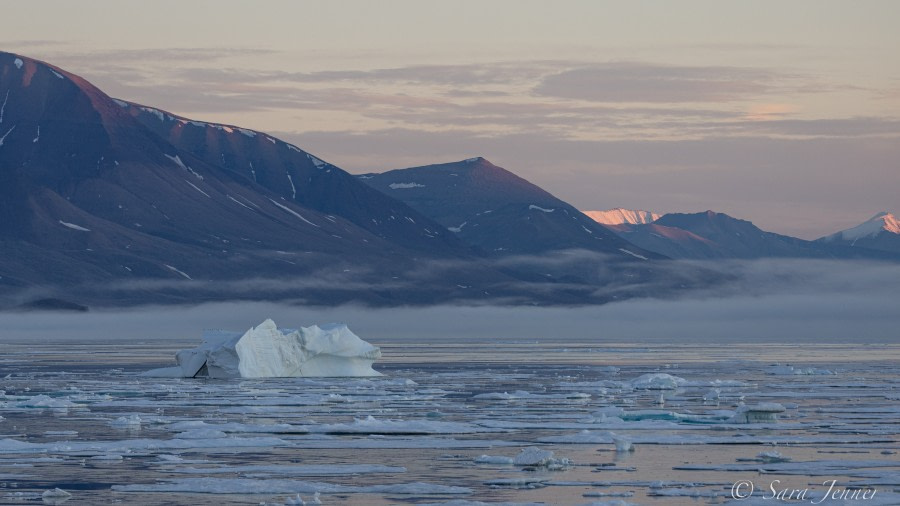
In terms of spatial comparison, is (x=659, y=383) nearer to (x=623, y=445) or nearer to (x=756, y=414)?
(x=756, y=414)

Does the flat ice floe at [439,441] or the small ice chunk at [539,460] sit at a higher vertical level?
the small ice chunk at [539,460]

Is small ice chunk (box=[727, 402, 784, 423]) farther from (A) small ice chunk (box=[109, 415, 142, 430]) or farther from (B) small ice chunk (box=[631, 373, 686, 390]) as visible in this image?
(B) small ice chunk (box=[631, 373, 686, 390])

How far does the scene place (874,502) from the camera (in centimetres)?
2397

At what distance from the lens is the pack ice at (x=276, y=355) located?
6481cm

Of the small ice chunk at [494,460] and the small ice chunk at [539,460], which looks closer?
the small ice chunk at [539,460]

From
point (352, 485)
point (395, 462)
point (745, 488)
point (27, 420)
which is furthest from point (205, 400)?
point (745, 488)

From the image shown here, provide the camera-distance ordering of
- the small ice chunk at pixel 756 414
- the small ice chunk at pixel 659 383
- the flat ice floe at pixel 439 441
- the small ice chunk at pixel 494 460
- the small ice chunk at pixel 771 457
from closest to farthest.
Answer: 1. the flat ice floe at pixel 439 441
2. the small ice chunk at pixel 494 460
3. the small ice chunk at pixel 771 457
4. the small ice chunk at pixel 756 414
5. the small ice chunk at pixel 659 383

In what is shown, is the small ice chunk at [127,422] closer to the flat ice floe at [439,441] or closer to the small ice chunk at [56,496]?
the flat ice floe at [439,441]

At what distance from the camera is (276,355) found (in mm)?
66625

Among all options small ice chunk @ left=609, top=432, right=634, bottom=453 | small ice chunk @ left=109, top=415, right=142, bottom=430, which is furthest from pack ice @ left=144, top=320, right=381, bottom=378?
small ice chunk @ left=609, top=432, right=634, bottom=453

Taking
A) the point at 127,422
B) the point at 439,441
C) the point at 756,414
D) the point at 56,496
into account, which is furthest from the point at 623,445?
the point at 127,422

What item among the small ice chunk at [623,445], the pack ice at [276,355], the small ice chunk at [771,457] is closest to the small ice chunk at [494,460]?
the small ice chunk at [623,445]

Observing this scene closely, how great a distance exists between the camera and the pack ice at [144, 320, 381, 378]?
64.8 meters

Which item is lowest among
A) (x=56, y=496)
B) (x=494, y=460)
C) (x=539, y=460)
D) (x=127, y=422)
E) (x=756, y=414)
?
(x=127, y=422)
